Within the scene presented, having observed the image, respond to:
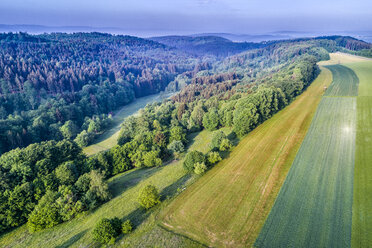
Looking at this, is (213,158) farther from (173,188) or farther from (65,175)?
→ (65,175)

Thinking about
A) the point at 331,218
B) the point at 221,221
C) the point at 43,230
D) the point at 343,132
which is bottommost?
the point at 43,230

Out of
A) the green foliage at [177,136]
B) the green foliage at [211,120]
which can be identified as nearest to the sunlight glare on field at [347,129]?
the green foliage at [211,120]

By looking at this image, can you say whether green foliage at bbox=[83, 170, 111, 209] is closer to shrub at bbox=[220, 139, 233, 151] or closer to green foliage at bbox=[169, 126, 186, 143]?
green foliage at bbox=[169, 126, 186, 143]

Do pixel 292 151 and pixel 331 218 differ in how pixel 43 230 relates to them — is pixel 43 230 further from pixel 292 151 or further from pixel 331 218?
pixel 292 151

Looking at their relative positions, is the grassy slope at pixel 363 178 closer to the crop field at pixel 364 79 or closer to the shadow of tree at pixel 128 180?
the crop field at pixel 364 79

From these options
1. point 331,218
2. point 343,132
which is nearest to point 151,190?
point 331,218

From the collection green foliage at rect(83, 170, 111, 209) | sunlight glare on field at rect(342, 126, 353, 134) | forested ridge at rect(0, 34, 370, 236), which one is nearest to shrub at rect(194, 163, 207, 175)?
forested ridge at rect(0, 34, 370, 236)
